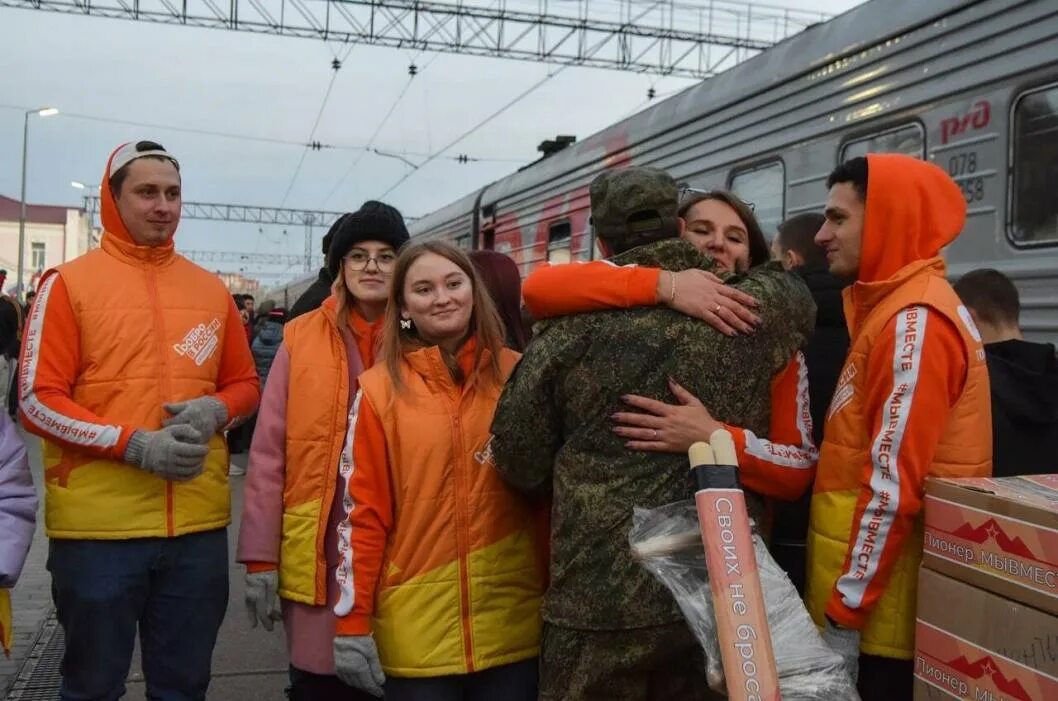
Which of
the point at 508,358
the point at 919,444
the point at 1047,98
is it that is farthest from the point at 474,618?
the point at 1047,98

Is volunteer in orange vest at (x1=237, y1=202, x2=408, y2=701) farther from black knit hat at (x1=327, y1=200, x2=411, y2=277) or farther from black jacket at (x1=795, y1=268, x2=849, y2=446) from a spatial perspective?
black jacket at (x1=795, y1=268, x2=849, y2=446)

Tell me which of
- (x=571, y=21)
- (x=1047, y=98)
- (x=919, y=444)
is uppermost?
(x=571, y=21)

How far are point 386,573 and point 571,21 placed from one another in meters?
17.3

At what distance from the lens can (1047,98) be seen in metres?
3.85

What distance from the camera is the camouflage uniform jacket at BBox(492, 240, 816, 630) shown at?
6.69ft

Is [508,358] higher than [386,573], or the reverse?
[508,358]

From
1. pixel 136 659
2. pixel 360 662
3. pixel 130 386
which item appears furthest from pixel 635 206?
pixel 136 659

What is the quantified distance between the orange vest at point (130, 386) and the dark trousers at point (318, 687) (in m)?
0.50

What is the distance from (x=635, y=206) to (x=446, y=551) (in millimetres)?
913

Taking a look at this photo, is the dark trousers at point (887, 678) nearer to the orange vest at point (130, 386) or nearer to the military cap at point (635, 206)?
the military cap at point (635, 206)

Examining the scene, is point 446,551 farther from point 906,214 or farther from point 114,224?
point 114,224

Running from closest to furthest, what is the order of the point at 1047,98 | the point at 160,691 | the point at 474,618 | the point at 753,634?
the point at 753,634
the point at 474,618
the point at 160,691
the point at 1047,98

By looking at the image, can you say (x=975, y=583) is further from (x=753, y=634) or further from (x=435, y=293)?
(x=435, y=293)

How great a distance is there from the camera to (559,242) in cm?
877
